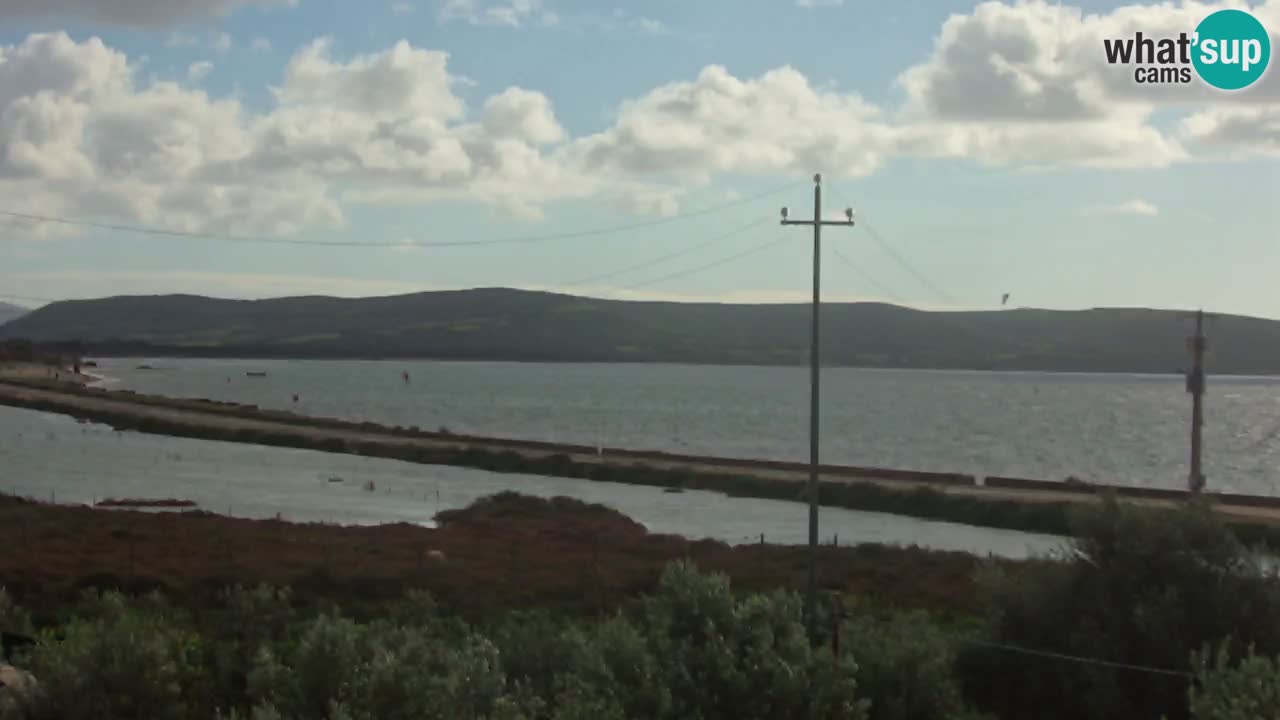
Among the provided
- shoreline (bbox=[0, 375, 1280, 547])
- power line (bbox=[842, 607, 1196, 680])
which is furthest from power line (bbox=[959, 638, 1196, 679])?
shoreline (bbox=[0, 375, 1280, 547])

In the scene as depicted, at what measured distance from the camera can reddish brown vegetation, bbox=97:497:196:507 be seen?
194ft

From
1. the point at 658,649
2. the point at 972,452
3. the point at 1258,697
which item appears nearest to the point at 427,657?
the point at 658,649

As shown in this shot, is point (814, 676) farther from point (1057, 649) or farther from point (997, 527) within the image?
point (997, 527)

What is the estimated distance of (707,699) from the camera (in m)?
14.7

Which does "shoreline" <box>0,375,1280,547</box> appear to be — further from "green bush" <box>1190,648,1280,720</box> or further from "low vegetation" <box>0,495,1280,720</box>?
"green bush" <box>1190,648,1280,720</box>

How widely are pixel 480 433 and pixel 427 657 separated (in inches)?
4356

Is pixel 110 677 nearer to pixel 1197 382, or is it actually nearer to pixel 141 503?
pixel 1197 382

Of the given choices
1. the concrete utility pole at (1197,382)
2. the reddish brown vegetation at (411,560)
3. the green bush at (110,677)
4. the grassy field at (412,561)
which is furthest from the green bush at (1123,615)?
the concrete utility pole at (1197,382)

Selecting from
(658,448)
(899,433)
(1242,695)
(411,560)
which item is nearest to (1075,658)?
(1242,695)

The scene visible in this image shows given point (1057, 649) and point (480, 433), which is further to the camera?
point (480, 433)

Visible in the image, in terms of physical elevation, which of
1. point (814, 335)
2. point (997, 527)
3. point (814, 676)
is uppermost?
point (814, 335)

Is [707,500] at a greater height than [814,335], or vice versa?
[814,335]

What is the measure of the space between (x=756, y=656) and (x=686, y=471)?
68880 mm

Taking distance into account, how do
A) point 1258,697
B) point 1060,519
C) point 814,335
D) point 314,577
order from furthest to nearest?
point 1060,519
point 314,577
point 814,335
point 1258,697
